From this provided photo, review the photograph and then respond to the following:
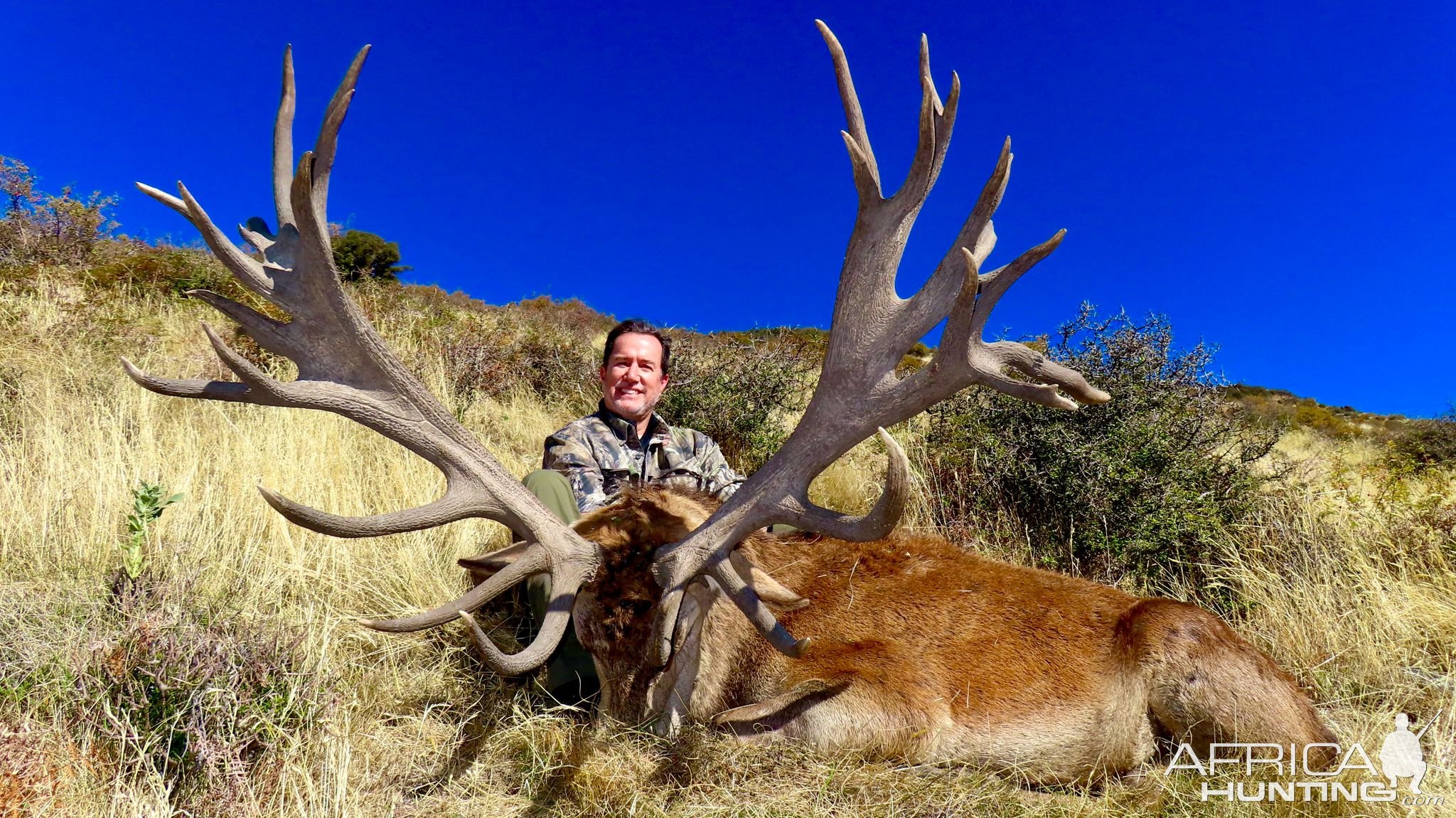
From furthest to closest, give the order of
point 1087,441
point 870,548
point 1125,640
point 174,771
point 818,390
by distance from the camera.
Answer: point 1087,441 < point 870,548 < point 1125,640 < point 818,390 < point 174,771

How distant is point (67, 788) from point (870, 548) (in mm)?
3180

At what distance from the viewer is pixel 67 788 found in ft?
7.30

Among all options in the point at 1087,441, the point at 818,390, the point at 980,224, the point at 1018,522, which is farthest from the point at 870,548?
Answer: the point at 1087,441

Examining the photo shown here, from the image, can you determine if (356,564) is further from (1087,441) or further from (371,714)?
(1087,441)

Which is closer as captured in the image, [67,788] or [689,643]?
[67,788]

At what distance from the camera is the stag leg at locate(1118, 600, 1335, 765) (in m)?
3.14

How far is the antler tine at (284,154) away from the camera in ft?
8.30

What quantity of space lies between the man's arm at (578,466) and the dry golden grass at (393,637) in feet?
2.83

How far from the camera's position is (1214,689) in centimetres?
319

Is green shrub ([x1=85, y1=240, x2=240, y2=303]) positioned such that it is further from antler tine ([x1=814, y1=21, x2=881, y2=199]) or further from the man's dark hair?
antler tine ([x1=814, y1=21, x2=881, y2=199])

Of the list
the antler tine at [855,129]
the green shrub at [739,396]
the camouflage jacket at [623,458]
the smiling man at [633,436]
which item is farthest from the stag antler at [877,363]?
the green shrub at [739,396]

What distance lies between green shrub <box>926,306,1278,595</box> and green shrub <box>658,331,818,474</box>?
5.74 ft

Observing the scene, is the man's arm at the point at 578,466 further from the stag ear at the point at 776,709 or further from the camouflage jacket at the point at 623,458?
the stag ear at the point at 776,709

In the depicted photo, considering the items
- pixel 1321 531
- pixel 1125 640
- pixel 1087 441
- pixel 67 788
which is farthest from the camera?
pixel 1087 441
